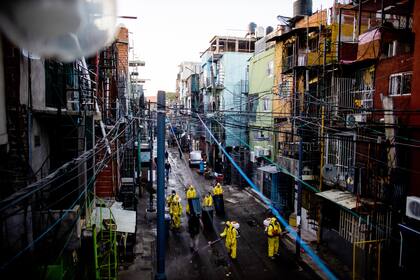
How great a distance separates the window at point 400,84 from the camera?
12484 mm

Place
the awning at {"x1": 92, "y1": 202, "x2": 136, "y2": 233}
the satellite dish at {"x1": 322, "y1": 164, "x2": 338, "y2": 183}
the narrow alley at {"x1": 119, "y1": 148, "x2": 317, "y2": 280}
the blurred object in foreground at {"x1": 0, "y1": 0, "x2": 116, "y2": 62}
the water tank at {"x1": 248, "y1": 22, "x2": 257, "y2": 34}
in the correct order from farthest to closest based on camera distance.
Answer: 1. the water tank at {"x1": 248, "y1": 22, "x2": 257, "y2": 34}
2. the satellite dish at {"x1": 322, "y1": 164, "x2": 338, "y2": 183}
3. the narrow alley at {"x1": 119, "y1": 148, "x2": 317, "y2": 280}
4. the awning at {"x1": 92, "y1": 202, "x2": 136, "y2": 233}
5. the blurred object in foreground at {"x1": 0, "y1": 0, "x2": 116, "y2": 62}

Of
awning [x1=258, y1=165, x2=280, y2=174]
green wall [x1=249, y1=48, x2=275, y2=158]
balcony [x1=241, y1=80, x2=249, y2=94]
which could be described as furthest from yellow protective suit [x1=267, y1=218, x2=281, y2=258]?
balcony [x1=241, y1=80, x2=249, y2=94]

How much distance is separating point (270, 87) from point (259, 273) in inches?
606

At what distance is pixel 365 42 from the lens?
47.3 feet

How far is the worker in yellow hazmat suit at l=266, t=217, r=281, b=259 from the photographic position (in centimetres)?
1439

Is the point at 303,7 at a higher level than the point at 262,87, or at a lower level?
higher

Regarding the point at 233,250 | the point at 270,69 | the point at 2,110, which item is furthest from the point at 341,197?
the point at 270,69

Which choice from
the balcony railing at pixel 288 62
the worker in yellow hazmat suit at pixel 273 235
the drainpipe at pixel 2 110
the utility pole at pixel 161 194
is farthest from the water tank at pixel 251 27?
the drainpipe at pixel 2 110

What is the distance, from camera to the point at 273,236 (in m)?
14.5

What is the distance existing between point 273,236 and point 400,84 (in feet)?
26.3

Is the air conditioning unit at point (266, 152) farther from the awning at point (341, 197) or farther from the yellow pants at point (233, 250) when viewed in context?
the yellow pants at point (233, 250)

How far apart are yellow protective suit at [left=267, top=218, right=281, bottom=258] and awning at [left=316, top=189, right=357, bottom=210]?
262 centimetres

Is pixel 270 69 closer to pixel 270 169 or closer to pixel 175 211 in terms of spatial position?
pixel 270 169

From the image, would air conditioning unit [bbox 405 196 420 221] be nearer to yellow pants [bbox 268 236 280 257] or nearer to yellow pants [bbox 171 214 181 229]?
yellow pants [bbox 268 236 280 257]
